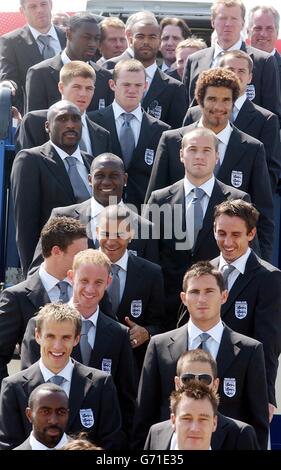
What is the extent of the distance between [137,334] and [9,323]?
0.80 meters

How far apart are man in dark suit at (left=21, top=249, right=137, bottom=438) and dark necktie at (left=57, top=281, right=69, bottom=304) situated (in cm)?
19

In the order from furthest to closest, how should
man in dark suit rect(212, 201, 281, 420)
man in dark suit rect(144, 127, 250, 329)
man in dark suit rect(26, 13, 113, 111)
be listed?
man in dark suit rect(26, 13, 113, 111) → man in dark suit rect(144, 127, 250, 329) → man in dark suit rect(212, 201, 281, 420)

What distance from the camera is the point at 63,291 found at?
28.9ft

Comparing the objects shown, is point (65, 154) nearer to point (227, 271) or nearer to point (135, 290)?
point (135, 290)

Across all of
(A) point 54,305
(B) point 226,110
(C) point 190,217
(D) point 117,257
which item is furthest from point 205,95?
(A) point 54,305

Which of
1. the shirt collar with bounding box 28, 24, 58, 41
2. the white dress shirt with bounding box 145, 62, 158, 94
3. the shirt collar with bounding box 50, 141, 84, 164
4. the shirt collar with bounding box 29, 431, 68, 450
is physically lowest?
the shirt collar with bounding box 29, 431, 68, 450

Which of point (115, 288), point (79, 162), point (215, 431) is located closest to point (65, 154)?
point (79, 162)

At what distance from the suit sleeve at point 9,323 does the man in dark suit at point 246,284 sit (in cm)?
125

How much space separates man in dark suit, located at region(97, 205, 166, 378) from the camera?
29.6 ft

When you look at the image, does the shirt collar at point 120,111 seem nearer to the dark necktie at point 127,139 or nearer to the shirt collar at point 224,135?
the dark necktie at point 127,139

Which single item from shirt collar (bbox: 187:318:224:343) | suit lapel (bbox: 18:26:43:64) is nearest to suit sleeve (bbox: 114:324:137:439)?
shirt collar (bbox: 187:318:224:343)

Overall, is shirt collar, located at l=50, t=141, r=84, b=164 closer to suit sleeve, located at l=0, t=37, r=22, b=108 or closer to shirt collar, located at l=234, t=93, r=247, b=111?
shirt collar, located at l=234, t=93, r=247, b=111
